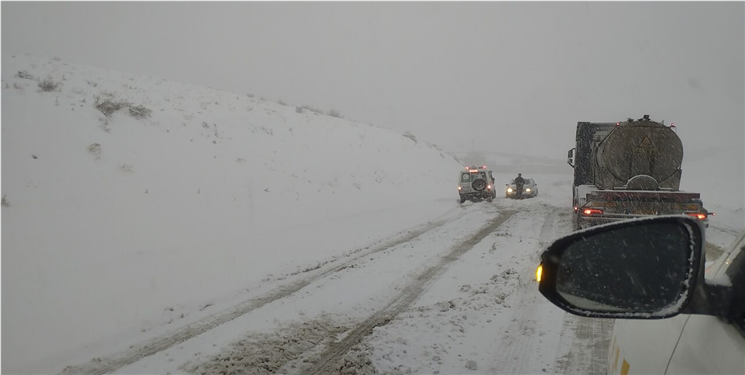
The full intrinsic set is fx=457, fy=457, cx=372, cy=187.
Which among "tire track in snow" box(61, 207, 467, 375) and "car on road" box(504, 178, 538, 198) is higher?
"tire track in snow" box(61, 207, 467, 375)

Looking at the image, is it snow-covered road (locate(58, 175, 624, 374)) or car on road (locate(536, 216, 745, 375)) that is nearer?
car on road (locate(536, 216, 745, 375))

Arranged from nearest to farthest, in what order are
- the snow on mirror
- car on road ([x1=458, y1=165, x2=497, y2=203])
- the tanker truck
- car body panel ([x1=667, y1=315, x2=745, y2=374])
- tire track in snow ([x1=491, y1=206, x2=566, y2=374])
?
car body panel ([x1=667, y1=315, x2=745, y2=374]), the snow on mirror, tire track in snow ([x1=491, y1=206, x2=566, y2=374]), the tanker truck, car on road ([x1=458, y1=165, x2=497, y2=203])

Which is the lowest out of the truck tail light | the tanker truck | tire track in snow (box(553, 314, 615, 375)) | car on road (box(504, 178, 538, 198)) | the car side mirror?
car on road (box(504, 178, 538, 198))

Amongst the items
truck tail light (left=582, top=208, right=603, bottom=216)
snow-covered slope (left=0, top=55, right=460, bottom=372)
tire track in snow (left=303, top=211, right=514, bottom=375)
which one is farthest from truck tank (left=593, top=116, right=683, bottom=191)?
snow-covered slope (left=0, top=55, right=460, bottom=372)

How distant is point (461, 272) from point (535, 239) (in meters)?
4.25

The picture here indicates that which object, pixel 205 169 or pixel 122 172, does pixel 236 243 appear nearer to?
pixel 122 172

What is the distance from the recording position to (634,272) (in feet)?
5.35

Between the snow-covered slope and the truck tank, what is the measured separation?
6.65 m

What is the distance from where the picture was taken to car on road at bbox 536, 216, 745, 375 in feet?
4.71

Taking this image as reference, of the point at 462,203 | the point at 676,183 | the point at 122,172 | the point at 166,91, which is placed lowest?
the point at 462,203

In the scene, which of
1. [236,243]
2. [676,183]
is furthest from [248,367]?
[676,183]

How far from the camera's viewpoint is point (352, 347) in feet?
16.6

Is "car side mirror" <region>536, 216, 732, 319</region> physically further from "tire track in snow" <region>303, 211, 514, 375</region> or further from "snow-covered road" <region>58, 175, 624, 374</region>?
"tire track in snow" <region>303, 211, 514, 375</region>

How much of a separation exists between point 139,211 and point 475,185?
56.4 feet
